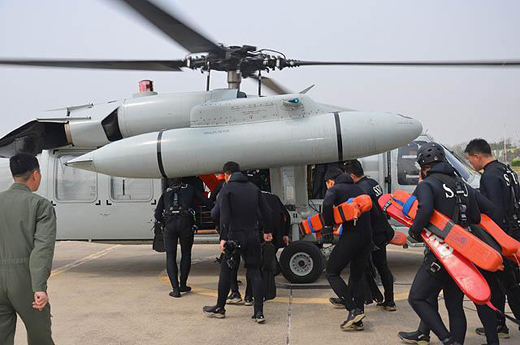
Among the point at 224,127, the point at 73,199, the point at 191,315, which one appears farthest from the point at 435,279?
the point at 73,199

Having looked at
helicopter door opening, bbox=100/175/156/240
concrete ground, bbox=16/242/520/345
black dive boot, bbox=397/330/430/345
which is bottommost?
concrete ground, bbox=16/242/520/345

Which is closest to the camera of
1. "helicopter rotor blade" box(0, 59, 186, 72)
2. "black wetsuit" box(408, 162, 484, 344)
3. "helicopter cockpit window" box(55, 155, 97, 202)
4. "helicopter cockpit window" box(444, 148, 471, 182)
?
"black wetsuit" box(408, 162, 484, 344)

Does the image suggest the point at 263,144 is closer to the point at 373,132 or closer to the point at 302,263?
the point at 373,132

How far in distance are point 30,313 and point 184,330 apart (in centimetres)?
217

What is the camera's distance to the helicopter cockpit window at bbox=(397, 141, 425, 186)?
8562mm

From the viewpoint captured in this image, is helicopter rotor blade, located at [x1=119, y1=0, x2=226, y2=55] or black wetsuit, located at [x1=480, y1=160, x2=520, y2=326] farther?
black wetsuit, located at [x1=480, y1=160, x2=520, y2=326]

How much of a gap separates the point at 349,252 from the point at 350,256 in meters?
0.05

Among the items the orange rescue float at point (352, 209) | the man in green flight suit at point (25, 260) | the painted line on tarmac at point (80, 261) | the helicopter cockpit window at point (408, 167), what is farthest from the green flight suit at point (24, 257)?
the helicopter cockpit window at point (408, 167)

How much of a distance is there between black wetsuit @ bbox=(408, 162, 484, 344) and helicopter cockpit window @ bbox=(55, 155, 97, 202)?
20.6 ft

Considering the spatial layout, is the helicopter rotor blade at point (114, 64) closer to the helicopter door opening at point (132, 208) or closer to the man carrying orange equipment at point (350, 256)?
the helicopter door opening at point (132, 208)

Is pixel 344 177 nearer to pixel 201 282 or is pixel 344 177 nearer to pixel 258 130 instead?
pixel 258 130

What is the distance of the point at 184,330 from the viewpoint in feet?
17.8

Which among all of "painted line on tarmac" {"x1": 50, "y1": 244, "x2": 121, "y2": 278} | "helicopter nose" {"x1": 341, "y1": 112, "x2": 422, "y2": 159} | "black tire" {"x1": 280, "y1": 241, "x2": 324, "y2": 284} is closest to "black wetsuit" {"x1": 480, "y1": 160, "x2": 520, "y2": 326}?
"helicopter nose" {"x1": 341, "y1": 112, "x2": 422, "y2": 159}

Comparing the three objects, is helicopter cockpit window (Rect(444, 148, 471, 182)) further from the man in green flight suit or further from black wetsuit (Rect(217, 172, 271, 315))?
the man in green flight suit
